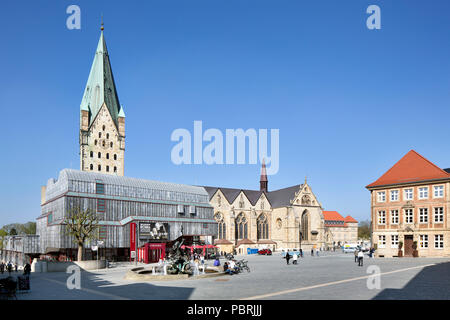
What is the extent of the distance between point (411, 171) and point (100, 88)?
68671 mm

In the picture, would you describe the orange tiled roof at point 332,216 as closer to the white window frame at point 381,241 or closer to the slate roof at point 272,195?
the slate roof at point 272,195

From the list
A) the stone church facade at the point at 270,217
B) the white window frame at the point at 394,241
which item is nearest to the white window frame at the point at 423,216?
the white window frame at the point at 394,241

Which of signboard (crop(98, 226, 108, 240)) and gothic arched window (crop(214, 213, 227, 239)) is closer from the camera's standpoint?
signboard (crop(98, 226, 108, 240))

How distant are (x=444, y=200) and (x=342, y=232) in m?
96.0

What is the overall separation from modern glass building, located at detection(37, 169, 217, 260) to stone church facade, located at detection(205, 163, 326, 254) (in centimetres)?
2289

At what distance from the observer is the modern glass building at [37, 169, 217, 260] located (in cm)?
5406

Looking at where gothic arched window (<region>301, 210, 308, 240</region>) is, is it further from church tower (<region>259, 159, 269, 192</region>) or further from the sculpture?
the sculpture

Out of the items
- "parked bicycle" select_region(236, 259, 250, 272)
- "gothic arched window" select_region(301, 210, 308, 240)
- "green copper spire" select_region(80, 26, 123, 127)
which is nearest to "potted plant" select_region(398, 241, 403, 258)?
"parked bicycle" select_region(236, 259, 250, 272)

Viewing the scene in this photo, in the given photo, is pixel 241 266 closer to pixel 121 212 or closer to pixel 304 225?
pixel 121 212

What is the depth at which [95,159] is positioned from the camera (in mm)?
93750

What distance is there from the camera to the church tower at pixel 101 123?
3676 inches

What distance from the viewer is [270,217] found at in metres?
101

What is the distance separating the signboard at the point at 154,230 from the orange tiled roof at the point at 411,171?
2890cm
